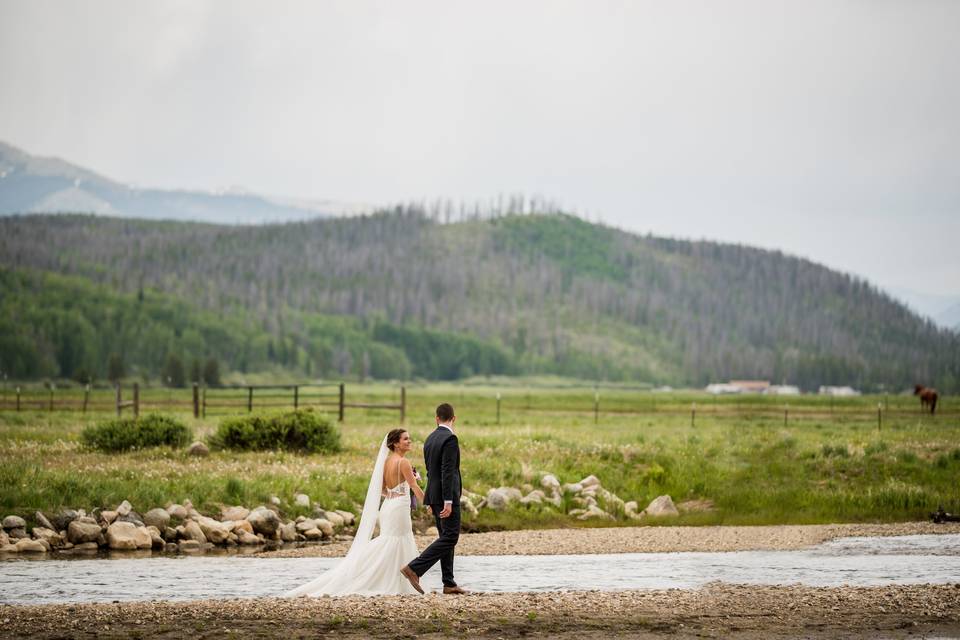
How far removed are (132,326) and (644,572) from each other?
6554 inches

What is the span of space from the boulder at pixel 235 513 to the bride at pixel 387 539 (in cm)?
931

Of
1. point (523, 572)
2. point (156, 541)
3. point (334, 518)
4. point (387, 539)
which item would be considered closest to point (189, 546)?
point (156, 541)

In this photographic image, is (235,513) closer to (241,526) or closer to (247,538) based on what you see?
(241,526)

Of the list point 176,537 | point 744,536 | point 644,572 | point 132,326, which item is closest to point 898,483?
point 744,536

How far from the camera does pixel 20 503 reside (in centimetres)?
2352

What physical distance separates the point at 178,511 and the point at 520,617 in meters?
12.3

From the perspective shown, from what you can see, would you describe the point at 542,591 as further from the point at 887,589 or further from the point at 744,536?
the point at 744,536

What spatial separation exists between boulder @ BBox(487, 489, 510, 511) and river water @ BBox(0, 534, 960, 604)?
216 inches

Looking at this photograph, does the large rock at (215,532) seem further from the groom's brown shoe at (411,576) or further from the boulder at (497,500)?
the groom's brown shoe at (411,576)

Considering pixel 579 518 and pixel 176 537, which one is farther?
pixel 579 518

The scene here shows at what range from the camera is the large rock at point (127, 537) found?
72.7 ft

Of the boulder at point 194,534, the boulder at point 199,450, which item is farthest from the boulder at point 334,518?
the boulder at point 199,450

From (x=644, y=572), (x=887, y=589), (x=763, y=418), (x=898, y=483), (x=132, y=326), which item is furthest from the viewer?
(x=132, y=326)

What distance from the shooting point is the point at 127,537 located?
22.2m
